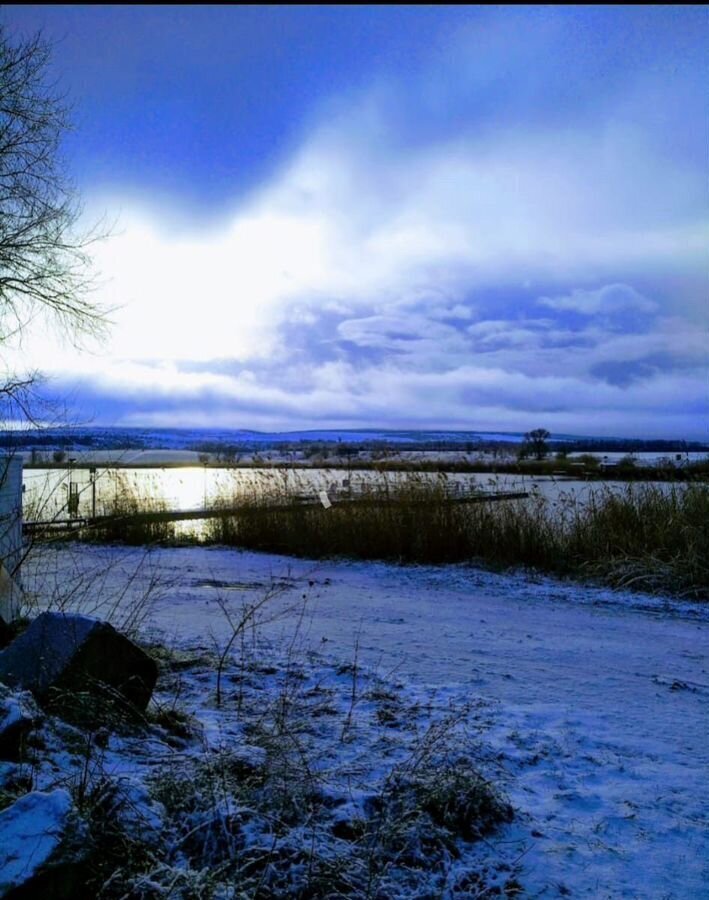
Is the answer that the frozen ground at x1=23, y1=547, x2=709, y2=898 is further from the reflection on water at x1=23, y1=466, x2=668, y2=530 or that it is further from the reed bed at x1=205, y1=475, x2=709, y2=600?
the reflection on water at x1=23, y1=466, x2=668, y2=530

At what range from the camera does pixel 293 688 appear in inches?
171

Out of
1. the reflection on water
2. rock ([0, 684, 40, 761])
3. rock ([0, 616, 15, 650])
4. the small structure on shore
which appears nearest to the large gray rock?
rock ([0, 684, 40, 761])

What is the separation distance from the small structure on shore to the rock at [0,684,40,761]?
2.40 metres

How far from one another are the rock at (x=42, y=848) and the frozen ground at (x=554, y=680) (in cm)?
156

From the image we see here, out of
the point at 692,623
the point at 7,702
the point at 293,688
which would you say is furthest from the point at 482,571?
the point at 7,702

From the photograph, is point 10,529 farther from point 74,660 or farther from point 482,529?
point 482,529

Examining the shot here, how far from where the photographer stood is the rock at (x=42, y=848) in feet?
6.51

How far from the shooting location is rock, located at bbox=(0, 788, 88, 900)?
6.51 ft

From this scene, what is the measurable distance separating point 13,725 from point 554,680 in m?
3.68

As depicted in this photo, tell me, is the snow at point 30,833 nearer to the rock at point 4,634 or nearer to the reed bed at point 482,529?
the rock at point 4,634

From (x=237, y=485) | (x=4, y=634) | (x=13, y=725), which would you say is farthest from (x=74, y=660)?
(x=237, y=485)

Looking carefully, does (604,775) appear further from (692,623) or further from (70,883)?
(692,623)

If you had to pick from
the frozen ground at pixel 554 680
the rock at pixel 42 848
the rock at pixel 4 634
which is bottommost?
the frozen ground at pixel 554 680

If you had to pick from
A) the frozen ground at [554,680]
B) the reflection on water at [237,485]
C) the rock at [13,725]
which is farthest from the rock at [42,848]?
the reflection on water at [237,485]
